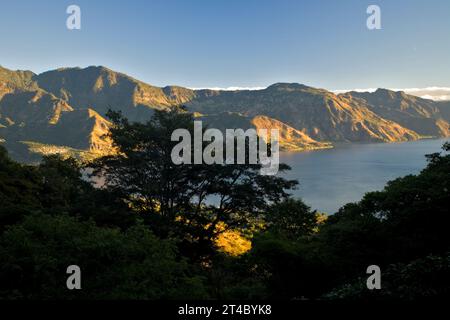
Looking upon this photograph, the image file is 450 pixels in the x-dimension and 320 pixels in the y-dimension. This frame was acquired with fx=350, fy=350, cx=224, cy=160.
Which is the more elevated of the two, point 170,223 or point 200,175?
point 200,175

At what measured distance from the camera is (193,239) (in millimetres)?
30734

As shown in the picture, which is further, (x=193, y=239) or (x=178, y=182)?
(x=178, y=182)

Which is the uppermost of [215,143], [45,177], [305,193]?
[215,143]

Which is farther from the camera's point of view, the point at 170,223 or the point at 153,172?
the point at 153,172

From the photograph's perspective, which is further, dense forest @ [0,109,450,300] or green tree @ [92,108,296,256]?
green tree @ [92,108,296,256]

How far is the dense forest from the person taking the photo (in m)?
12.4

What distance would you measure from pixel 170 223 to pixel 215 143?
893 cm

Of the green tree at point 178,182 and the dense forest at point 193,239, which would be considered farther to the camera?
the green tree at point 178,182

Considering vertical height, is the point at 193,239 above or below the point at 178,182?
below

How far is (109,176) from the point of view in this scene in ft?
108

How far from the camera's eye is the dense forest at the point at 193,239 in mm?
12438
